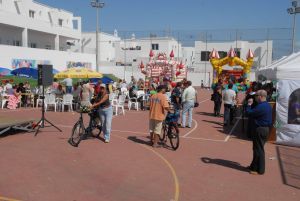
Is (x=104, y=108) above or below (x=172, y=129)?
above

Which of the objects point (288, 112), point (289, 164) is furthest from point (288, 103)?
point (289, 164)

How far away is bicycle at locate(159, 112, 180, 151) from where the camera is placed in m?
9.06

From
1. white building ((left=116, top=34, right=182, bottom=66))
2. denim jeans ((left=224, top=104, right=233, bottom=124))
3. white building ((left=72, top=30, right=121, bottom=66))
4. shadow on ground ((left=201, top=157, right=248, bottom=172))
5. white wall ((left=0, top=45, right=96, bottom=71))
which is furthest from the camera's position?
white building ((left=72, top=30, right=121, bottom=66))

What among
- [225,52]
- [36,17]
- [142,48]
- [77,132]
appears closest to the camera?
[77,132]

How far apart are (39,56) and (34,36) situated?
7.59 meters

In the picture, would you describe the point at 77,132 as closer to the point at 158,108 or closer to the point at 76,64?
the point at 158,108

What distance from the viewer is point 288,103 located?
9961 mm

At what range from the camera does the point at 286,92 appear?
9.90 metres

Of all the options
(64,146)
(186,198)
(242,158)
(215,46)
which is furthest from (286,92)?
(215,46)

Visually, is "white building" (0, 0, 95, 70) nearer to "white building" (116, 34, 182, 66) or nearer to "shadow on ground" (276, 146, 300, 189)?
"white building" (116, 34, 182, 66)

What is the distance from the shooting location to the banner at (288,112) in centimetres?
985

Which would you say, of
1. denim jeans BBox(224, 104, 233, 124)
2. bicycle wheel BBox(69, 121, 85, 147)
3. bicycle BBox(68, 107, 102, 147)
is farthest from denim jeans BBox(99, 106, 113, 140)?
denim jeans BBox(224, 104, 233, 124)

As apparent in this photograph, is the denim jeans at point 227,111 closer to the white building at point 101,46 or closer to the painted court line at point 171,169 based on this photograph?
the painted court line at point 171,169

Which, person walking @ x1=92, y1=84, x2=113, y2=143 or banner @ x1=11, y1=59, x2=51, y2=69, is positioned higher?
banner @ x1=11, y1=59, x2=51, y2=69
